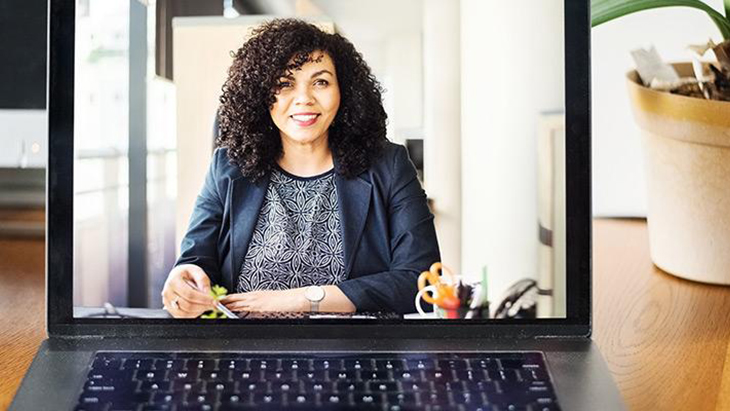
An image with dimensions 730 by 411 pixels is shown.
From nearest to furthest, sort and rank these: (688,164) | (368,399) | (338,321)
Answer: (368,399) < (338,321) < (688,164)

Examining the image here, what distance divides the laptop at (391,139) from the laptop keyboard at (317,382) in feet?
0.14

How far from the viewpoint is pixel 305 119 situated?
707 millimetres

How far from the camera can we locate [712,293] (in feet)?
2.81

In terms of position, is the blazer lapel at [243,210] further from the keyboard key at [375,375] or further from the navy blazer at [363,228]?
the keyboard key at [375,375]

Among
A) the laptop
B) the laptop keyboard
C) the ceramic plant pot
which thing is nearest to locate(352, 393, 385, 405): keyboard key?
the laptop keyboard

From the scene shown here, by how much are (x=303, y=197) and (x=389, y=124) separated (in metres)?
0.09

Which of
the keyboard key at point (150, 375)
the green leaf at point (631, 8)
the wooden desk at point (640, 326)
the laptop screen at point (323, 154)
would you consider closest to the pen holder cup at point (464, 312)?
the laptop screen at point (323, 154)

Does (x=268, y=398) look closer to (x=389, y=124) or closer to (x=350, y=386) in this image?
(x=350, y=386)

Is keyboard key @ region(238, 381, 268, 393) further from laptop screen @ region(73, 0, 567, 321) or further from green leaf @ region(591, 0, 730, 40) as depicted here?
green leaf @ region(591, 0, 730, 40)

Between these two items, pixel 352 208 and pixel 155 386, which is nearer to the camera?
pixel 155 386

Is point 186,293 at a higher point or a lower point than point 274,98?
lower

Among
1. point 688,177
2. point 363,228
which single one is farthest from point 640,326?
point 363,228

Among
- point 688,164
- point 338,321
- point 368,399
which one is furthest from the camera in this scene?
point 688,164

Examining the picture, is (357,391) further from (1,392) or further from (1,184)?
(1,184)
